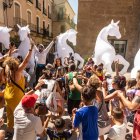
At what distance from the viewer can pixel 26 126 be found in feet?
8.27

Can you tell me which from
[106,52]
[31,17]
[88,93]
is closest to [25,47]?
[106,52]

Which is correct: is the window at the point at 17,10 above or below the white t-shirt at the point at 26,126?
above

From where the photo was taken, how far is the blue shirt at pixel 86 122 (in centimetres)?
257

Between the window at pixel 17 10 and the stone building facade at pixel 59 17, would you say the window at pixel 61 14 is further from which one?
the window at pixel 17 10

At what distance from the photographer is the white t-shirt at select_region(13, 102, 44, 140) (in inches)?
99.6

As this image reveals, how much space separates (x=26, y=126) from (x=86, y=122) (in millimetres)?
720

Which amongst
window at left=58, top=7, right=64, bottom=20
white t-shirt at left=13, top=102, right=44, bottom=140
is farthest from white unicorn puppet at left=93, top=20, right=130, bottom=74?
window at left=58, top=7, right=64, bottom=20

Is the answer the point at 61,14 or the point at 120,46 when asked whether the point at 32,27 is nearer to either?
the point at 120,46

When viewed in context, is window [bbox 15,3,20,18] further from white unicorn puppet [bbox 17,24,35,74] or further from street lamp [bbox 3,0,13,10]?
white unicorn puppet [bbox 17,24,35,74]

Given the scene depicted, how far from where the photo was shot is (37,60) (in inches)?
289

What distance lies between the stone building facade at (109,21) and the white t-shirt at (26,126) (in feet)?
41.7

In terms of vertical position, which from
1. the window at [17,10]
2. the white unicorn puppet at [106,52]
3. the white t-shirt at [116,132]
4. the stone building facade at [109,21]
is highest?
the window at [17,10]

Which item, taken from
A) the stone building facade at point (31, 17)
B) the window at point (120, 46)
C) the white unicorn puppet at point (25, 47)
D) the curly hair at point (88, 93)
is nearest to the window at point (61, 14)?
the stone building facade at point (31, 17)

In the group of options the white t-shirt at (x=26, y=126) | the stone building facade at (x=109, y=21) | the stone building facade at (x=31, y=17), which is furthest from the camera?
the stone building facade at (x=31, y=17)
